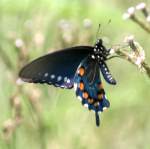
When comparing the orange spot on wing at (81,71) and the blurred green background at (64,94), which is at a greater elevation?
the blurred green background at (64,94)

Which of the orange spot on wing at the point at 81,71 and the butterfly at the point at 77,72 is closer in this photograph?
the butterfly at the point at 77,72

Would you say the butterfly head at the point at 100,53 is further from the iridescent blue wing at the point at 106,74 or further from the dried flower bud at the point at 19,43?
the dried flower bud at the point at 19,43

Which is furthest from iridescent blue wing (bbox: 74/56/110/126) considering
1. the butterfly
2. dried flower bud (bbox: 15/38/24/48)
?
dried flower bud (bbox: 15/38/24/48)

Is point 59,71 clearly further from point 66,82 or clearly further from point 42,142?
point 42,142

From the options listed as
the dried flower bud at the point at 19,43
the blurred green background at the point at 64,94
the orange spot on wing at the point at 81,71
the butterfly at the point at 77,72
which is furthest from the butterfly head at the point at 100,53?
the dried flower bud at the point at 19,43

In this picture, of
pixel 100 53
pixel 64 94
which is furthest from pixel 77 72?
pixel 64 94

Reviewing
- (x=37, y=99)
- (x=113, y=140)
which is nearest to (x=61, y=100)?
(x=37, y=99)

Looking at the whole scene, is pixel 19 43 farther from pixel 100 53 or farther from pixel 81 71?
pixel 100 53
